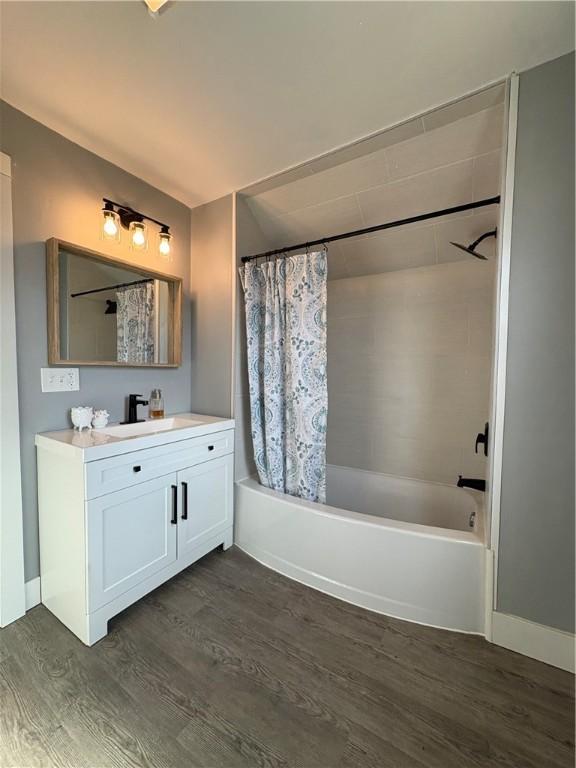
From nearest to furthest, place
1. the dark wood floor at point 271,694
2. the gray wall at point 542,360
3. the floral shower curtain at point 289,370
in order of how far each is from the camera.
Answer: the dark wood floor at point 271,694
the gray wall at point 542,360
the floral shower curtain at point 289,370

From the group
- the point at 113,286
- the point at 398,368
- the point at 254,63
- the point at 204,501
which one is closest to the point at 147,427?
the point at 204,501

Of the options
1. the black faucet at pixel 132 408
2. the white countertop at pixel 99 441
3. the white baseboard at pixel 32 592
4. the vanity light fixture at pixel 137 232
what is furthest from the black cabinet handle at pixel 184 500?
the vanity light fixture at pixel 137 232

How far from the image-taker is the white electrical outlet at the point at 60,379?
1551mm

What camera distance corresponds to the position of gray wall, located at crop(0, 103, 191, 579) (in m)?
1.46

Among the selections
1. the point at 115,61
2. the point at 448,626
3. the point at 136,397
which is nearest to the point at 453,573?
the point at 448,626

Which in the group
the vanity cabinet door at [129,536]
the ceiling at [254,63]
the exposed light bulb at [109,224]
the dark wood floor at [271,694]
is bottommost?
the dark wood floor at [271,694]

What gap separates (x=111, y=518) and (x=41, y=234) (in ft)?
4.69

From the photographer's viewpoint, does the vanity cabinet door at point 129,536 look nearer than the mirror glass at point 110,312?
Yes

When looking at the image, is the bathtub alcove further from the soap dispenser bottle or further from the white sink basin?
the soap dispenser bottle

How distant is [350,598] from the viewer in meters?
1.60

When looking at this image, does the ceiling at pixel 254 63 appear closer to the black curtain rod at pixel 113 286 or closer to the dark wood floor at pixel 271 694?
the black curtain rod at pixel 113 286

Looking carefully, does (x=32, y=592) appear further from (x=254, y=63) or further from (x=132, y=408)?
A: (x=254, y=63)

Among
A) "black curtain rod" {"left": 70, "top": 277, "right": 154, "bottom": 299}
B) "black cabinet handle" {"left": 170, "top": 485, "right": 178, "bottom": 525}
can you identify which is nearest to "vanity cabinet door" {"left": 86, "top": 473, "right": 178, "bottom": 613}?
"black cabinet handle" {"left": 170, "top": 485, "right": 178, "bottom": 525}

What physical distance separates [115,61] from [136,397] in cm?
157
